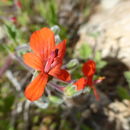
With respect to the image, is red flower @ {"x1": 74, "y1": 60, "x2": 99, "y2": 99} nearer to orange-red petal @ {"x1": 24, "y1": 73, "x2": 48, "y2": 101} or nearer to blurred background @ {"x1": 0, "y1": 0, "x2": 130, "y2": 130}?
orange-red petal @ {"x1": 24, "y1": 73, "x2": 48, "y2": 101}

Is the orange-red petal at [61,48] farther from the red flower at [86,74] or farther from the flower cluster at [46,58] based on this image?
the red flower at [86,74]

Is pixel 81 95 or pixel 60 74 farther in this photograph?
pixel 81 95

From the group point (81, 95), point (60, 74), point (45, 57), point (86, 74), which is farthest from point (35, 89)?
point (81, 95)

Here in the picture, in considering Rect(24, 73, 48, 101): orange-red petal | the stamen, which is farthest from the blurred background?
Rect(24, 73, 48, 101): orange-red petal

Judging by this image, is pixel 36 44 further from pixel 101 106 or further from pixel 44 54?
pixel 101 106

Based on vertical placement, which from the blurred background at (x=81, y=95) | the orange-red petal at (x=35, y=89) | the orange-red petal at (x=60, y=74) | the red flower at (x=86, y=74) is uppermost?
the orange-red petal at (x=35, y=89)

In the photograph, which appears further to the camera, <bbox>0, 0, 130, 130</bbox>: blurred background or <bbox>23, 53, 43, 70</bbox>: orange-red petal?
<bbox>0, 0, 130, 130</bbox>: blurred background

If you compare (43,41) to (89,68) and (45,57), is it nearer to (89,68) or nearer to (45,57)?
(45,57)

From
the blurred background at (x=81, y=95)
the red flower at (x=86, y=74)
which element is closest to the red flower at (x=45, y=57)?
the red flower at (x=86, y=74)
